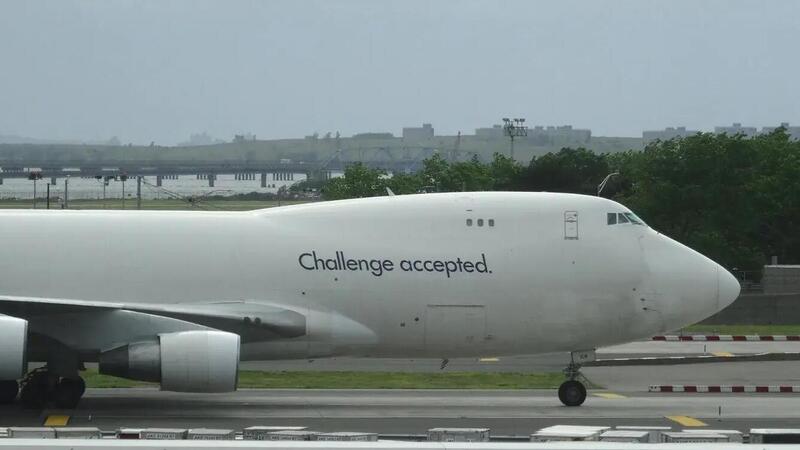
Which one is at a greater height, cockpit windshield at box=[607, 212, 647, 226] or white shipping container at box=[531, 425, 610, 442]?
cockpit windshield at box=[607, 212, 647, 226]

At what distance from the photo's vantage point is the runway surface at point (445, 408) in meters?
25.2

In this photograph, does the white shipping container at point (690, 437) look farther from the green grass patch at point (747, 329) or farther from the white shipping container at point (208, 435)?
the green grass patch at point (747, 329)

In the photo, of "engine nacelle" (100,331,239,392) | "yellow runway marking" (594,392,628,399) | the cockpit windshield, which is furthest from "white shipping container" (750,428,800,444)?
"yellow runway marking" (594,392,628,399)

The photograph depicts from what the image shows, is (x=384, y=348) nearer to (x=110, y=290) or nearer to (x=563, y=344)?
(x=563, y=344)

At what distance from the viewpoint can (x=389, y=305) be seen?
2744cm

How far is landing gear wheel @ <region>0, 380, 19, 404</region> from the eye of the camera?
2738 cm

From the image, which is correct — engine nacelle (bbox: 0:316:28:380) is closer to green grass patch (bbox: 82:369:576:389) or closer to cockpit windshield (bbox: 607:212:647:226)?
green grass patch (bbox: 82:369:576:389)

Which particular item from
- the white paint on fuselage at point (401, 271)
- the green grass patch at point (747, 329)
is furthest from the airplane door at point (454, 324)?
the green grass patch at point (747, 329)

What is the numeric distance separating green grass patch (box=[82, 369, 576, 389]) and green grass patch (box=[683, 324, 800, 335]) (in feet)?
46.7

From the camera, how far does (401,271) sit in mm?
27484

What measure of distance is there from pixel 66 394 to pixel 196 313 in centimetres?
295

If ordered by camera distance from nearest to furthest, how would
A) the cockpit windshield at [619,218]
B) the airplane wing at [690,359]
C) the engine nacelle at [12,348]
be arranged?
the engine nacelle at [12,348] → the cockpit windshield at [619,218] → the airplane wing at [690,359]

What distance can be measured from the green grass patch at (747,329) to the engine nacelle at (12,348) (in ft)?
88.3

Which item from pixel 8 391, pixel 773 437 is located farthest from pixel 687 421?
pixel 8 391
